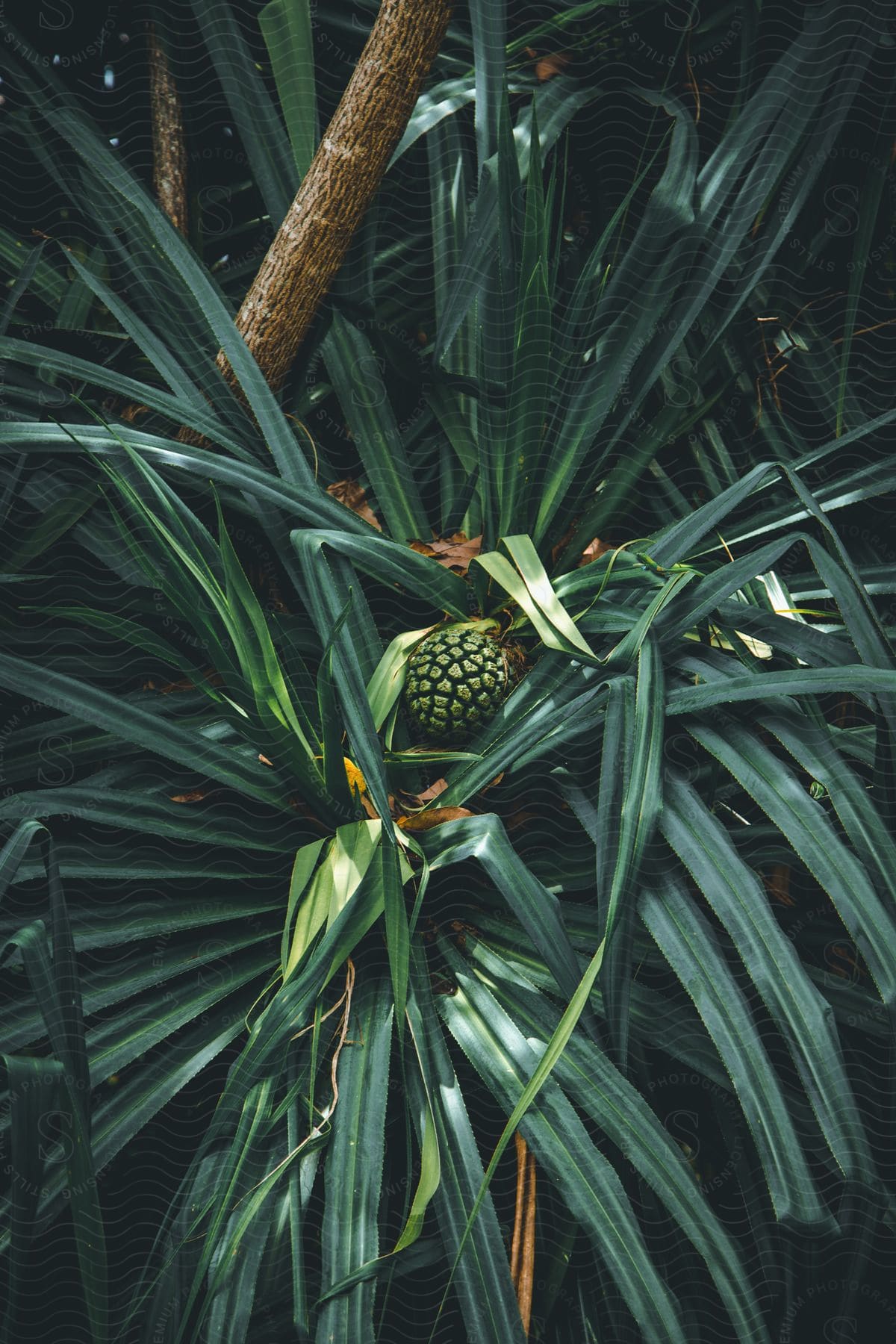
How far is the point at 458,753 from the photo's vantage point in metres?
0.70

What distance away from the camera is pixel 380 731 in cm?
71

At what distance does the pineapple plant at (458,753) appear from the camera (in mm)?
531

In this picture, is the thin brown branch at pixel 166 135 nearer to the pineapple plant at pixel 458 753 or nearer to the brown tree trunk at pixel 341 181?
the pineapple plant at pixel 458 753

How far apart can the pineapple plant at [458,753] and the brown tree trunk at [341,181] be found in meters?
0.03

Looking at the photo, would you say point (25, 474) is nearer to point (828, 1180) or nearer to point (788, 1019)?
point (788, 1019)

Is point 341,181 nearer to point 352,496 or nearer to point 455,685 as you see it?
point 352,496

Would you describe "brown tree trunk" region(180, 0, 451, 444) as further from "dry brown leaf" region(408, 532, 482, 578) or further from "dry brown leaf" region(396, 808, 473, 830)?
"dry brown leaf" region(396, 808, 473, 830)

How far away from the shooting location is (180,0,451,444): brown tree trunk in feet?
2.71

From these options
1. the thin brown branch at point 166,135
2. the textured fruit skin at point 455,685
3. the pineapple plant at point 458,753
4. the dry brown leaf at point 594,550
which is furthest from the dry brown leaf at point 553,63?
the textured fruit skin at point 455,685

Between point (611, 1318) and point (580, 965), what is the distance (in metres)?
0.19

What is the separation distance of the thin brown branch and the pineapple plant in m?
0.03

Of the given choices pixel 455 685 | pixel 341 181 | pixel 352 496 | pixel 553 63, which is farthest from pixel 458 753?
pixel 553 63

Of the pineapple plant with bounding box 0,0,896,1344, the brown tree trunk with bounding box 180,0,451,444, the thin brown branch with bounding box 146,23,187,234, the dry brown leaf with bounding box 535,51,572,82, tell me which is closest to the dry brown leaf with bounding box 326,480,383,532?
the pineapple plant with bounding box 0,0,896,1344

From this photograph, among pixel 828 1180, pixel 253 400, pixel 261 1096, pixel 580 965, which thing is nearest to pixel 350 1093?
pixel 261 1096
